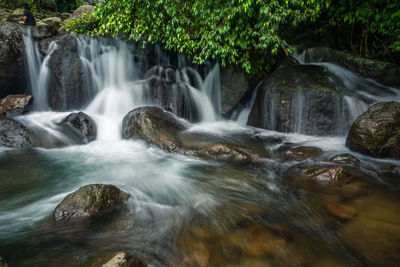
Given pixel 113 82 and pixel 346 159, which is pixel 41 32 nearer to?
pixel 113 82

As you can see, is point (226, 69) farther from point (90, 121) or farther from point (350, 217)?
point (350, 217)

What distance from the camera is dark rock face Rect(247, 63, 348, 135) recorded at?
21.7ft

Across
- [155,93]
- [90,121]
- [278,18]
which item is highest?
[278,18]

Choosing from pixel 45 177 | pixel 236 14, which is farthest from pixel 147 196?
pixel 236 14

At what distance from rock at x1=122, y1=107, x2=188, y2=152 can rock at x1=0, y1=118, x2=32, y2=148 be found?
7.95ft

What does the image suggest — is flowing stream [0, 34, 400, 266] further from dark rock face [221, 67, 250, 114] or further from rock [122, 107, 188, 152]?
dark rock face [221, 67, 250, 114]

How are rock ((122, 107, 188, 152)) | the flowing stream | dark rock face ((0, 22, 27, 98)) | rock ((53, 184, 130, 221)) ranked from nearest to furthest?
the flowing stream
rock ((53, 184, 130, 221))
rock ((122, 107, 188, 152))
dark rock face ((0, 22, 27, 98))

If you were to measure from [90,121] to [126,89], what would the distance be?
2.49 m

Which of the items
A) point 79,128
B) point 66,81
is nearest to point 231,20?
point 79,128

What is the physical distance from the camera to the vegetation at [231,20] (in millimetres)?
6523

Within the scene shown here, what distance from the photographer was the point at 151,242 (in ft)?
8.96

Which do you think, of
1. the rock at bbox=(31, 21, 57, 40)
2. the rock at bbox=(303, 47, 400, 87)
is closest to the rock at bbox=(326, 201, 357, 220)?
the rock at bbox=(303, 47, 400, 87)

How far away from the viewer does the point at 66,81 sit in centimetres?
867

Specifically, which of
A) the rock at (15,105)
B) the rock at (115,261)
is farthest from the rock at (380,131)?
the rock at (15,105)
